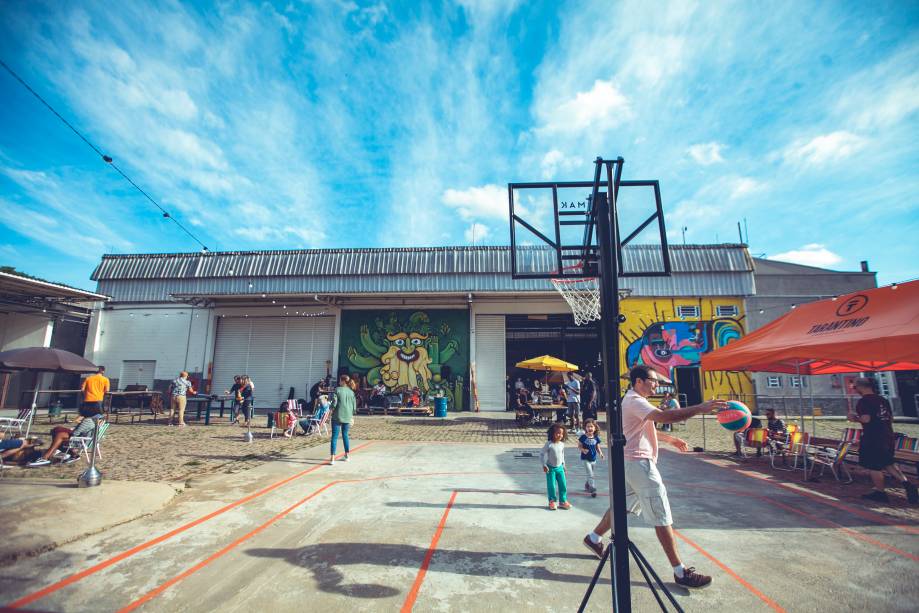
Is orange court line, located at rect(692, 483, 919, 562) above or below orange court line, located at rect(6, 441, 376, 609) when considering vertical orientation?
below

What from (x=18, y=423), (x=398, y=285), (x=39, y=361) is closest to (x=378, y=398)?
(x=398, y=285)

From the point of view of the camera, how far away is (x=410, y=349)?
22016 mm

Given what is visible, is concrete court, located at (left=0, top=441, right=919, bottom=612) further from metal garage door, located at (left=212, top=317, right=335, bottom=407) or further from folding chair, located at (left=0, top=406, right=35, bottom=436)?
metal garage door, located at (left=212, top=317, right=335, bottom=407)

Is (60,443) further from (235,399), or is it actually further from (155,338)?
(155,338)

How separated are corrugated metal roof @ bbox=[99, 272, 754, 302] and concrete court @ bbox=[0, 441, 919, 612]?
15547 millimetres

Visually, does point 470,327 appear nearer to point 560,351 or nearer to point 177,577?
point 560,351

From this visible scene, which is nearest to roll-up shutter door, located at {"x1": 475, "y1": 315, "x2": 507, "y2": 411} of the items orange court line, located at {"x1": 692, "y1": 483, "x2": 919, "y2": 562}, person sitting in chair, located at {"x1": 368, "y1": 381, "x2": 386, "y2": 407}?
person sitting in chair, located at {"x1": 368, "y1": 381, "x2": 386, "y2": 407}

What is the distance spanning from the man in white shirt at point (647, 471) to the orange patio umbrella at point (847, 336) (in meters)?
5.49

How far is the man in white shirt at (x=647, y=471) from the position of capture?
365 centimetres

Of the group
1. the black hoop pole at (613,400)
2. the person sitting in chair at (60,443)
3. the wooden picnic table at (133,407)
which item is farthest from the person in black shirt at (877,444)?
the wooden picnic table at (133,407)

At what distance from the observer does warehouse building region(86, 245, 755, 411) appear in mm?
21547

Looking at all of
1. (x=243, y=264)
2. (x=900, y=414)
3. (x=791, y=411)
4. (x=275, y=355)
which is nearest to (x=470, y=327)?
(x=275, y=355)

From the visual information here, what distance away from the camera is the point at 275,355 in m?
22.5

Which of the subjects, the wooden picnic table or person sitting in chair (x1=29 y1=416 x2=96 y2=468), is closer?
person sitting in chair (x1=29 y1=416 x2=96 y2=468)
